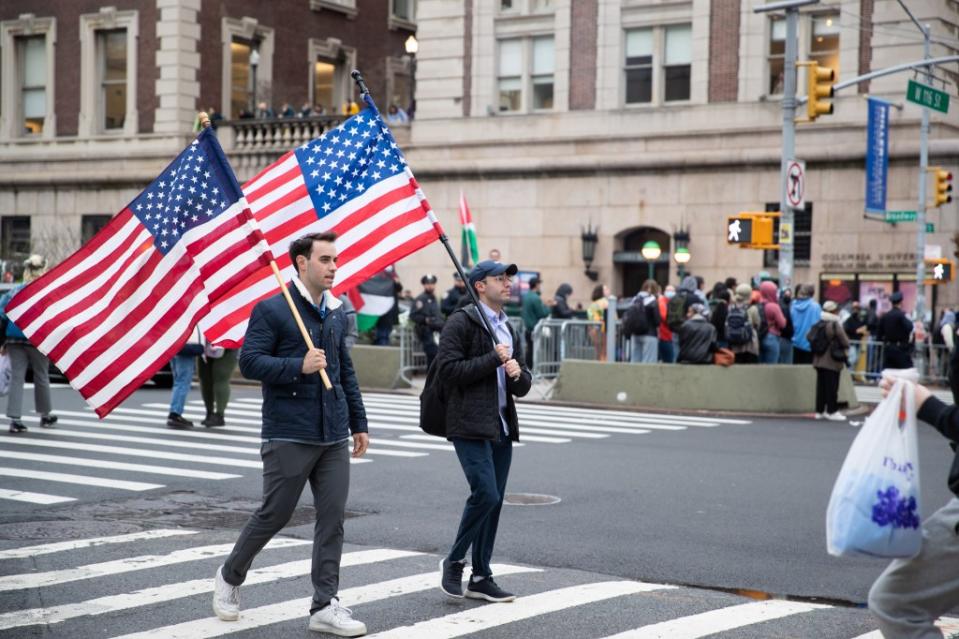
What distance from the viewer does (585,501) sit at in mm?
11422

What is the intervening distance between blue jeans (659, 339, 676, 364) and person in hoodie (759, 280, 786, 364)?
148 centimetres

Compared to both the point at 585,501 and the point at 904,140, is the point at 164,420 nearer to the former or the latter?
the point at 585,501

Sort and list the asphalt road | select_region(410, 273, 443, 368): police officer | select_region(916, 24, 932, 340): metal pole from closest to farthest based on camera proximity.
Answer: the asphalt road, select_region(410, 273, 443, 368): police officer, select_region(916, 24, 932, 340): metal pole

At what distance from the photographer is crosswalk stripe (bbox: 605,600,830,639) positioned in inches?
271

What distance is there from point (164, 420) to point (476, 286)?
34.7 feet

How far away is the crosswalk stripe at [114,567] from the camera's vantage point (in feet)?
25.8

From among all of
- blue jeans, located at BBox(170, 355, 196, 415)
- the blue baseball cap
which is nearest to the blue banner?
blue jeans, located at BBox(170, 355, 196, 415)

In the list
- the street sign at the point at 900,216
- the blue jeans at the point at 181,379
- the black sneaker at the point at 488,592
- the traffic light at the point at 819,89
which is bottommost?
the black sneaker at the point at 488,592

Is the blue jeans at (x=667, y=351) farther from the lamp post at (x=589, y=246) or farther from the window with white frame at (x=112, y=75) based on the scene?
the window with white frame at (x=112, y=75)

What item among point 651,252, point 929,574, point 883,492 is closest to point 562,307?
point 651,252

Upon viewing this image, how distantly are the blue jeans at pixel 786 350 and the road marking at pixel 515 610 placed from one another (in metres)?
14.1

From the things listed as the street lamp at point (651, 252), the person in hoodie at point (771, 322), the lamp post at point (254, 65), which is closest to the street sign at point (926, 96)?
the person in hoodie at point (771, 322)

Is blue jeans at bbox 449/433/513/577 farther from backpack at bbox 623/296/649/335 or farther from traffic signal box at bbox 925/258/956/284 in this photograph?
traffic signal box at bbox 925/258/956/284

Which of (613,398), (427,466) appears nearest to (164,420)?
(427,466)
